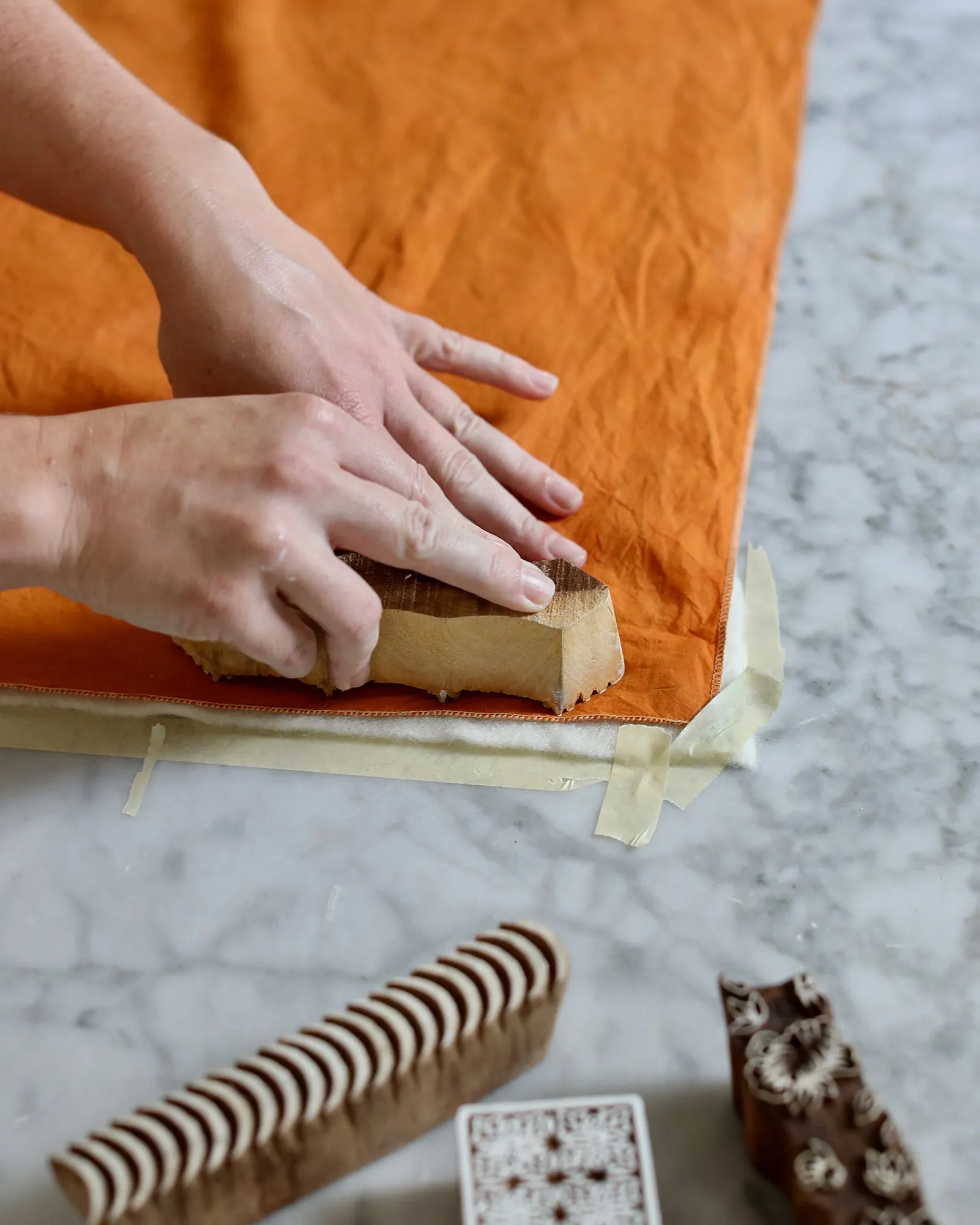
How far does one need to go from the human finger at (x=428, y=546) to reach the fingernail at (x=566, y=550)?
90 mm

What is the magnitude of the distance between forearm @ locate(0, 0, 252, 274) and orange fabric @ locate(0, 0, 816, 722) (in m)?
0.20

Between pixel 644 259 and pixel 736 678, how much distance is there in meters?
0.53

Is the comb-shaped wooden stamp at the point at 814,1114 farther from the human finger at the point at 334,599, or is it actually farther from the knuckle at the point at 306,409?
the knuckle at the point at 306,409

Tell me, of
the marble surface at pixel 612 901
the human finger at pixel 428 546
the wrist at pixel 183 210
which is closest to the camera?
the marble surface at pixel 612 901

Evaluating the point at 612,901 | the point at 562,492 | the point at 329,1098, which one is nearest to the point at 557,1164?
the point at 329,1098

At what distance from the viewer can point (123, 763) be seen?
3.10ft

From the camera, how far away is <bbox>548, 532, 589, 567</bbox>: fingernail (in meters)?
1.01

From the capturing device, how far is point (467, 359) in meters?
1.15

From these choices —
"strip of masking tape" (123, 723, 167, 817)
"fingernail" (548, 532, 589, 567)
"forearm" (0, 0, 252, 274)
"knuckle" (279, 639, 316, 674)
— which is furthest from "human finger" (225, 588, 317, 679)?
"forearm" (0, 0, 252, 274)

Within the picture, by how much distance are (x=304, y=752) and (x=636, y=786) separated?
26cm

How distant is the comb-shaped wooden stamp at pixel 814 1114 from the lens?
23.9 inches

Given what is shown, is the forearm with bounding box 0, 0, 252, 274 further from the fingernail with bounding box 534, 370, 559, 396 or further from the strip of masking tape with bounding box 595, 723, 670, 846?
the strip of masking tape with bounding box 595, 723, 670, 846

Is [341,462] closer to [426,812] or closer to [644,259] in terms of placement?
[426,812]

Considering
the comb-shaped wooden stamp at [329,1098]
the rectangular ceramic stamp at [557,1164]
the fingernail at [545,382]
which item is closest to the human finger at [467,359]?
the fingernail at [545,382]
